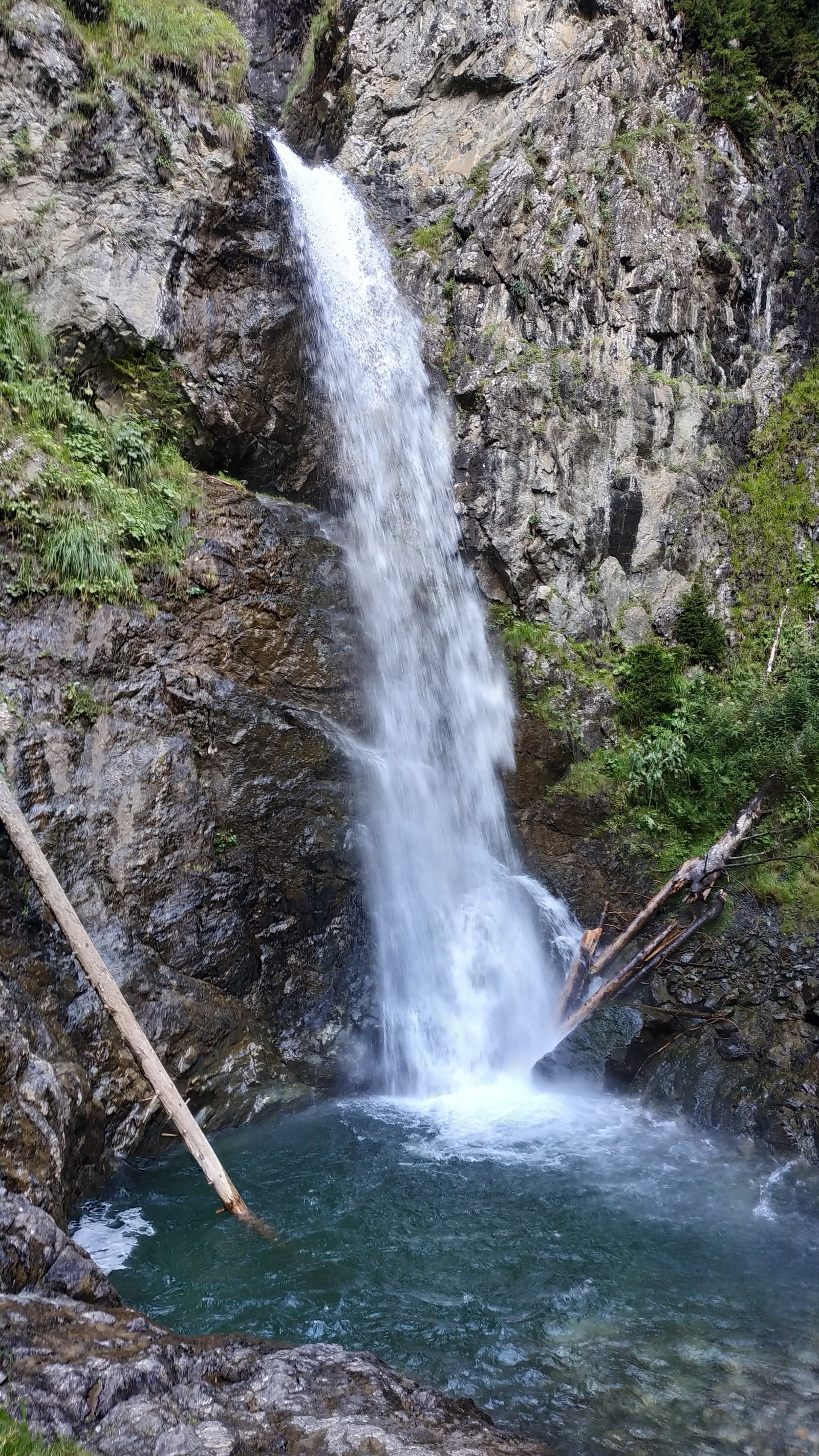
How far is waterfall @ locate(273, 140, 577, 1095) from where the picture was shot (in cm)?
952

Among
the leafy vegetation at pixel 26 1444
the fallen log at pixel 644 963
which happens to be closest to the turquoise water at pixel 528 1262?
the fallen log at pixel 644 963

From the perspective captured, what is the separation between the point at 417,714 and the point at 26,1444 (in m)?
9.47

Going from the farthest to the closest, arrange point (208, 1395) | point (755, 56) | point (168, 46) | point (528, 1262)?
1. point (755, 56)
2. point (168, 46)
3. point (528, 1262)
4. point (208, 1395)

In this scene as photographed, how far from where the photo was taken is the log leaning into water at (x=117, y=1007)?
19.0 feet

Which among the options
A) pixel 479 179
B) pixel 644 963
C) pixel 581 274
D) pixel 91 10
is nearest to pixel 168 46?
pixel 91 10

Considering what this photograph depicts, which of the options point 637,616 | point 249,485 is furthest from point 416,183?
point 637,616

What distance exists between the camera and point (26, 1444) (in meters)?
2.61

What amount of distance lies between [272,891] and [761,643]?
9.96 m

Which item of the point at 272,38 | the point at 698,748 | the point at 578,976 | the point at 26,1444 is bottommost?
the point at 26,1444

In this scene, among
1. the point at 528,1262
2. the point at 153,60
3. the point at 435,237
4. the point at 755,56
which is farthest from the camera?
the point at 755,56

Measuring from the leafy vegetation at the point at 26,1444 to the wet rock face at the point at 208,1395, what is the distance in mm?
128

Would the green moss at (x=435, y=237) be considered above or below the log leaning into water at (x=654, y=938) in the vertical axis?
above

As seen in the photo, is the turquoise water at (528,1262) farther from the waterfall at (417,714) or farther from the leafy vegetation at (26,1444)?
the leafy vegetation at (26,1444)

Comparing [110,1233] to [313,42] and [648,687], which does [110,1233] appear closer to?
[648,687]
